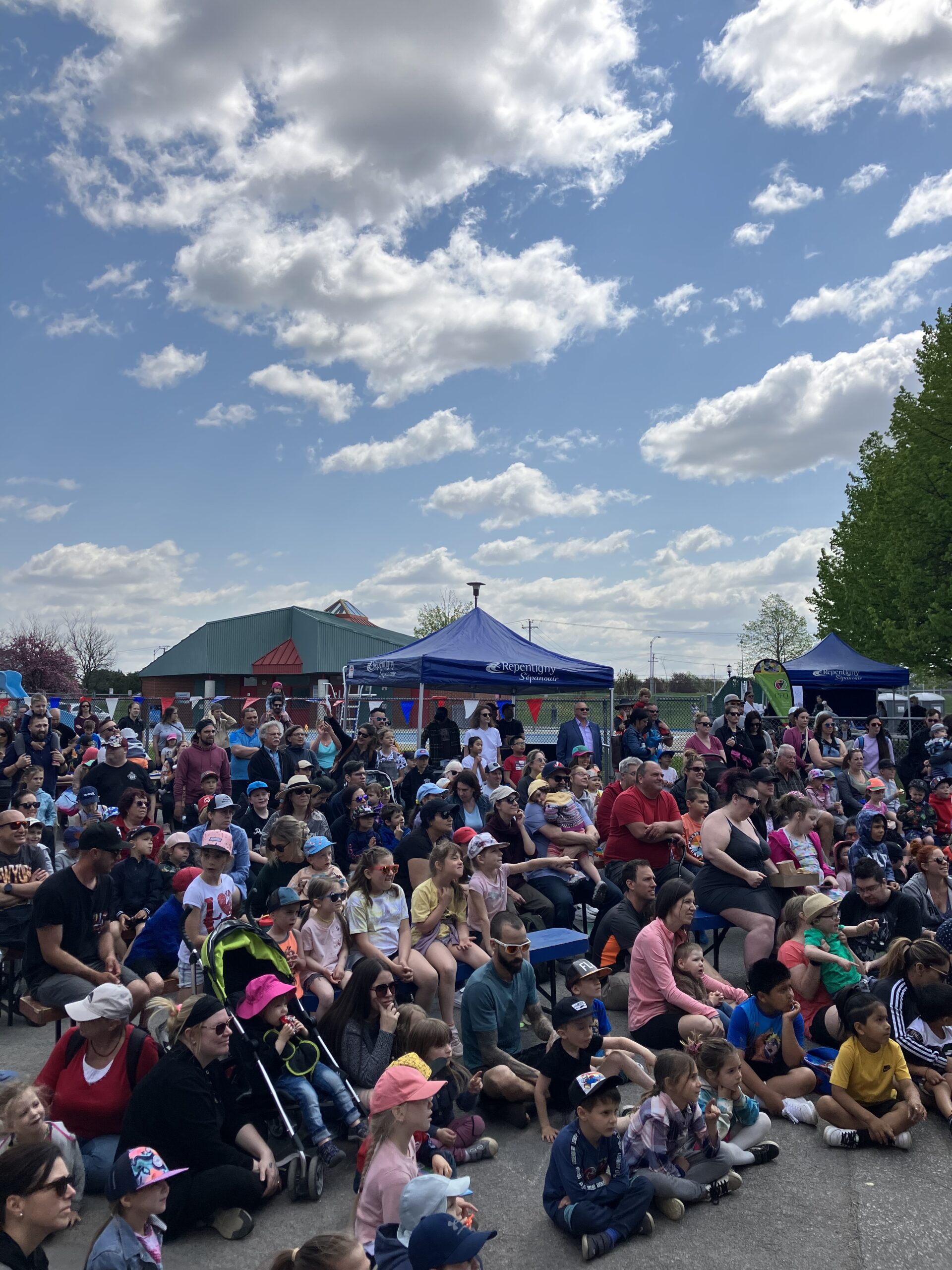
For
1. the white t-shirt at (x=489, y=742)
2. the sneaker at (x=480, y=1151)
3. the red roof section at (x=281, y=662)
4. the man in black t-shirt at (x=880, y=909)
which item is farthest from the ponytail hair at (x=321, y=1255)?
the red roof section at (x=281, y=662)

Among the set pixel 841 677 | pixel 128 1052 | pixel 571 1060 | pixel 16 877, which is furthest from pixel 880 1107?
pixel 841 677

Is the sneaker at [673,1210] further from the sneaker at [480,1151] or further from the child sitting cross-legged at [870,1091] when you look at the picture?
the child sitting cross-legged at [870,1091]

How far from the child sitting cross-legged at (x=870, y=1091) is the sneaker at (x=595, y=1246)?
63.2 inches

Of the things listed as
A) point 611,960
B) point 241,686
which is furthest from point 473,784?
point 241,686

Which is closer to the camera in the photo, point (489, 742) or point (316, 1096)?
point (316, 1096)

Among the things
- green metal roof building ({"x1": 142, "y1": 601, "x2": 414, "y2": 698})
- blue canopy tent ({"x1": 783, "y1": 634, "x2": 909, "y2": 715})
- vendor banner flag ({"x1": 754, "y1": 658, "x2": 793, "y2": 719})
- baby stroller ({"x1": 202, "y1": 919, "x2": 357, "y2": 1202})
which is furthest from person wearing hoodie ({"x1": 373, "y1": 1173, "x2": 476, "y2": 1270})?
green metal roof building ({"x1": 142, "y1": 601, "x2": 414, "y2": 698})

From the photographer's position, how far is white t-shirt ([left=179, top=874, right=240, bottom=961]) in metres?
5.84

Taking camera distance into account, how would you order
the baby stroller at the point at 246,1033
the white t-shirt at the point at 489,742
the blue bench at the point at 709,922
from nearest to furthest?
1. the baby stroller at the point at 246,1033
2. the blue bench at the point at 709,922
3. the white t-shirt at the point at 489,742

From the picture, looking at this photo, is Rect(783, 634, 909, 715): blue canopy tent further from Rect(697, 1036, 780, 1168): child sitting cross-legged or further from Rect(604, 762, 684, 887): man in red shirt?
Rect(697, 1036, 780, 1168): child sitting cross-legged

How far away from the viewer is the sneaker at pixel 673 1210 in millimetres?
4027

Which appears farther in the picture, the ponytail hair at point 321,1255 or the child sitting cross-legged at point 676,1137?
the child sitting cross-legged at point 676,1137

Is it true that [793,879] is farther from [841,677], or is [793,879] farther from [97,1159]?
[841,677]

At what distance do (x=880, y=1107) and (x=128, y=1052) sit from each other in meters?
3.87

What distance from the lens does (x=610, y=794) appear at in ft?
29.2
